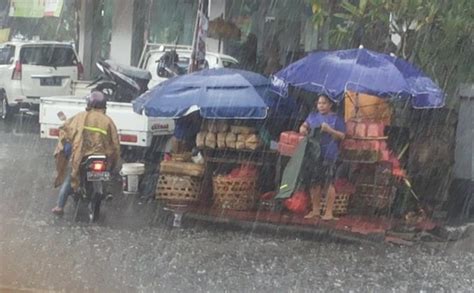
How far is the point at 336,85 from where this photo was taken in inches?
362

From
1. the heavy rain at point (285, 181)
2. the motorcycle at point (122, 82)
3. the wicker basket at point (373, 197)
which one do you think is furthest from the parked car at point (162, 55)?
the wicker basket at point (373, 197)

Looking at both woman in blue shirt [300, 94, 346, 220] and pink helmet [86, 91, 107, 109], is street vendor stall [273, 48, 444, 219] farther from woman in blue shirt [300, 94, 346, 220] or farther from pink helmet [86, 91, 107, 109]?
pink helmet [86, 91, 107, 109]

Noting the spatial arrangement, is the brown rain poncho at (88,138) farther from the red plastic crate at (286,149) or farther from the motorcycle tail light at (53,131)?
the motorcycle tail light at (53,131)

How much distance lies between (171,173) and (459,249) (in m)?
3.35

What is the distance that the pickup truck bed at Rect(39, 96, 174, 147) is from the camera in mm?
11891

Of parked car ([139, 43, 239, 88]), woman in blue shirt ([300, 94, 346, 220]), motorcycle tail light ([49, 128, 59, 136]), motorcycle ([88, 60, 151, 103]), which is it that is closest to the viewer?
woman in blue shirt ([300, 94, 346, 220])

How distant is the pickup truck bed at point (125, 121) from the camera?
1189 centimetres

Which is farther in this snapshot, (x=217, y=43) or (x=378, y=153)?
(x=217, y=43)

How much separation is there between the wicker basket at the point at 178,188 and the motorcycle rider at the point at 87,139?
636 mm

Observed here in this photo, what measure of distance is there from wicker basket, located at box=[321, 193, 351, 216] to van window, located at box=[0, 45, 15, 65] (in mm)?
11783

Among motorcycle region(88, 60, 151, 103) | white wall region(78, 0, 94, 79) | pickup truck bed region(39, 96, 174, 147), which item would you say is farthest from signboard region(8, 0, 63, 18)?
pickup truck bed region(39, 96, 174, 147)

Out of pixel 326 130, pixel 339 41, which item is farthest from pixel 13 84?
pixel 326 130

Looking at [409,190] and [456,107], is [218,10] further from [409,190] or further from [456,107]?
[409,190]

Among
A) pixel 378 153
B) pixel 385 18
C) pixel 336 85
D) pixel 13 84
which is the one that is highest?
pixel 385 18
